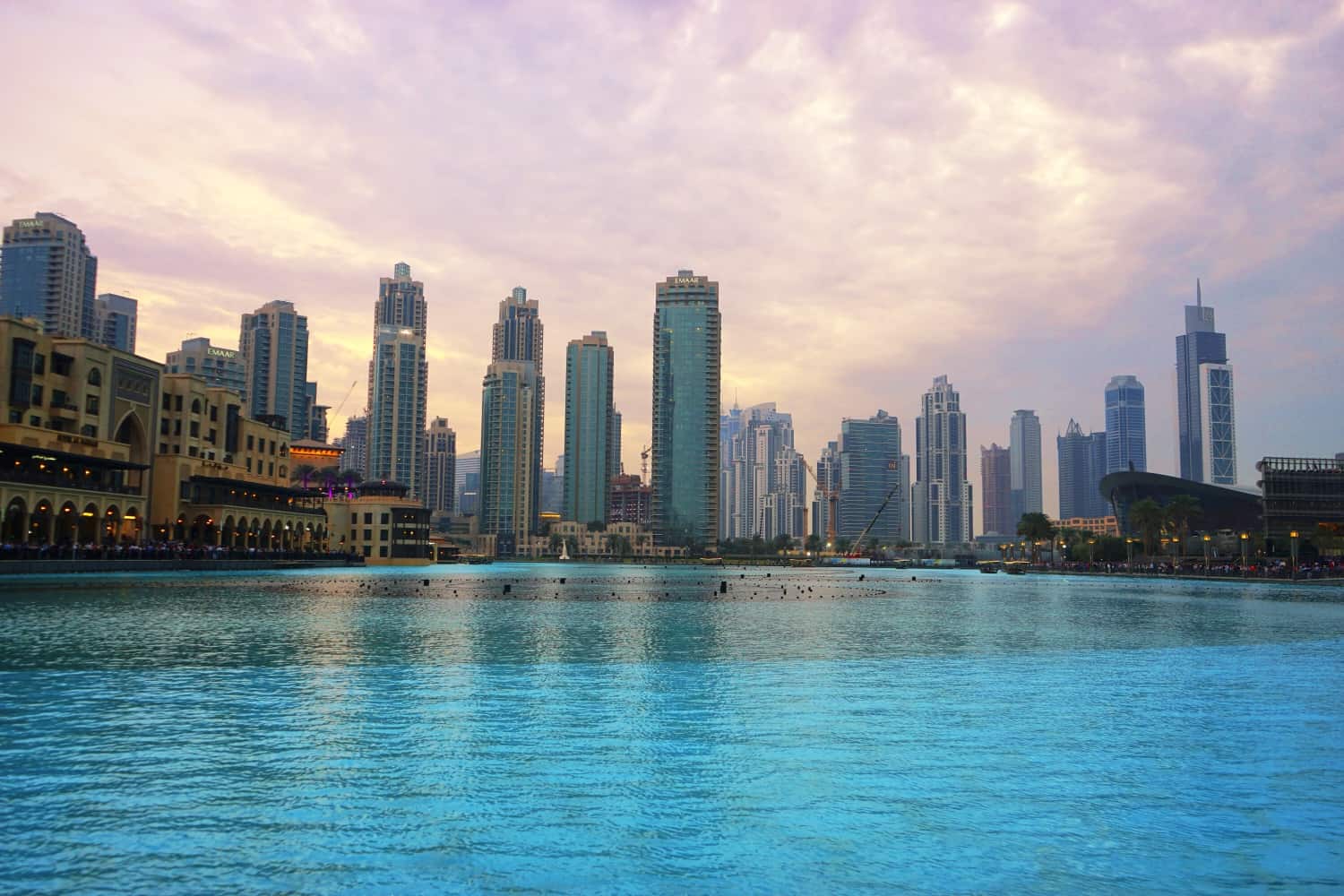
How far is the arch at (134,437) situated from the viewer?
112 metres

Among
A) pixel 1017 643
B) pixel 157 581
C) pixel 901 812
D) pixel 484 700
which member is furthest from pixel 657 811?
pixel 157 581

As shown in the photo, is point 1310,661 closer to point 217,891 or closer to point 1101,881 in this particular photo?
point 1101,881

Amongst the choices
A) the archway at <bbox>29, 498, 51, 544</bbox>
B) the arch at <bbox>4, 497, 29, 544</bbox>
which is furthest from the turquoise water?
the archway at <bbox>29, 498, 51, 544</bbox>

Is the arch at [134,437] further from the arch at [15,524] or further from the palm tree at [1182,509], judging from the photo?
the palm tree at [1182,509]

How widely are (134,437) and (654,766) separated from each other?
115 m

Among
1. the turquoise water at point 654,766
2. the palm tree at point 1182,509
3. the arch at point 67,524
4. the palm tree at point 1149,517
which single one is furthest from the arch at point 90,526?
the palm tree at point 1182,509

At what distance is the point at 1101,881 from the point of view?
11727 millimetres

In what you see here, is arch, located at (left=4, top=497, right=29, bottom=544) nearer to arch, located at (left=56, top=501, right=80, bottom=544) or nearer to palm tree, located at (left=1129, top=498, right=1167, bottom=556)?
arch, located at (left=56, top=501, right=80, bottom=544)

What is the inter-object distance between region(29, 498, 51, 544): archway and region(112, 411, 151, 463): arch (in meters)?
15.9

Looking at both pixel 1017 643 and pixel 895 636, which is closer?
pixel 1017 643

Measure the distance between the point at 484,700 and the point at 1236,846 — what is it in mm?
16407

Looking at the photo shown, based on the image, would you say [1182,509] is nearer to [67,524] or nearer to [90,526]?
[90,526]

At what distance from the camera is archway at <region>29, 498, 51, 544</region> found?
3590 inches

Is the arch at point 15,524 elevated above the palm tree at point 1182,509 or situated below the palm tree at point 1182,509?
below
